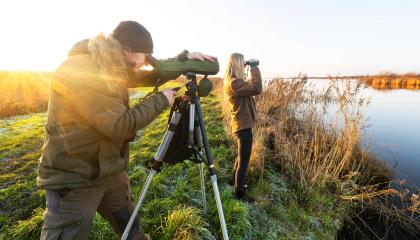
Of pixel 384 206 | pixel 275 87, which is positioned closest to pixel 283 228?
pixel 384 206

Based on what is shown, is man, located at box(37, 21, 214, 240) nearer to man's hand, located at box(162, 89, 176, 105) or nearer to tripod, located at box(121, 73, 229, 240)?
man's hand, located at box(162, 89, 176, 105)

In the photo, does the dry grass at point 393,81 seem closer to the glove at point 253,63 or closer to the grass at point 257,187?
the grass at point 257,187

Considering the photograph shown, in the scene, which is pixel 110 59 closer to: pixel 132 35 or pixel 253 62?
pixel 132 35

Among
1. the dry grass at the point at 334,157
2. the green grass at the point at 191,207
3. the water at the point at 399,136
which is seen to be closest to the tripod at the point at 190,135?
the green grass at the point at 191,207

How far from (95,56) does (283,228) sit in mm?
2990

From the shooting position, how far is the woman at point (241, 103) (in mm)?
3664

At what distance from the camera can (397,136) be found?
9734 mm

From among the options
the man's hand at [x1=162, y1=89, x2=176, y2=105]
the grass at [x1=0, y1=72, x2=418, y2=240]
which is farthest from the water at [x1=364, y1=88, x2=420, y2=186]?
the man's hand at [x1=162, y1=89, x2=176, y2=105]

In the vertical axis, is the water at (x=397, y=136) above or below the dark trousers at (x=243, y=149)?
below

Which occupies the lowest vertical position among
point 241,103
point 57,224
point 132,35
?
point 57,224

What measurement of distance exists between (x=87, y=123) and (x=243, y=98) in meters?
2.44

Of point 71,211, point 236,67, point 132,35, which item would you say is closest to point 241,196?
point 236,67

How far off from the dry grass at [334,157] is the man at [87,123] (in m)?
3.15

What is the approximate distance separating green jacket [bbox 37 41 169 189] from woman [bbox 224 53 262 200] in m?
2.06
